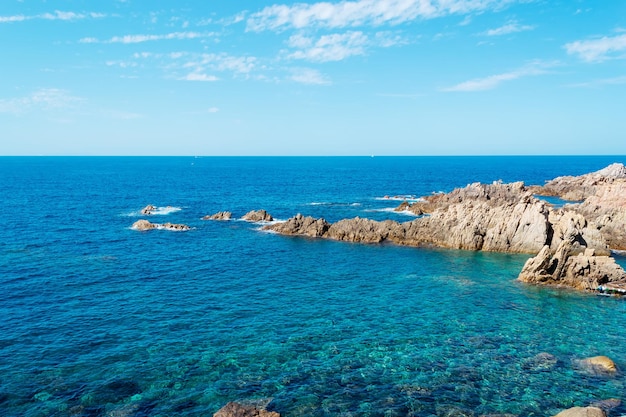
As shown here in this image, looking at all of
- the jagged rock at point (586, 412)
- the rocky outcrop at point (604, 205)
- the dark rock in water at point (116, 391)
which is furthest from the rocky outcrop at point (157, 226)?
the jagged rock at point (586, 412)

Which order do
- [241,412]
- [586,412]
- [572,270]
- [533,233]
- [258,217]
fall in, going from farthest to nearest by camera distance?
[258,217] < [533,233] < [572,270] < [241,412] < [586,412]

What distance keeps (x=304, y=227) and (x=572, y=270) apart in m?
46.6

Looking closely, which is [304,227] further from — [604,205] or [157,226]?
[604,205]

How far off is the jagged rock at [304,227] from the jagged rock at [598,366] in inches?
2116

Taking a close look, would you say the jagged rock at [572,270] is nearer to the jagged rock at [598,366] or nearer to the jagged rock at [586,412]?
the jagged rock at [598,366]

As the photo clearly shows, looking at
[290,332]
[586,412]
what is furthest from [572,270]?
[290,332]

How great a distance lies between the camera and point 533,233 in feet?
225

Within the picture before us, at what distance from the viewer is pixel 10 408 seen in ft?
92.4

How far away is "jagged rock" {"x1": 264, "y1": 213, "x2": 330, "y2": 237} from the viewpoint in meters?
84.0

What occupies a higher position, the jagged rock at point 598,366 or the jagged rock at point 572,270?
the jagged rock at point 572,270

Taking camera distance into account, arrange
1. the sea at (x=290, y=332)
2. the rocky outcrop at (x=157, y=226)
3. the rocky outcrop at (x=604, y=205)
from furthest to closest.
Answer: the rocky outcrop at (x=157, y=226), the rocky outcrop at (x=604, y=205), the sea at (x=290, y=332)

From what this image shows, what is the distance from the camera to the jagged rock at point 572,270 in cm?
5253

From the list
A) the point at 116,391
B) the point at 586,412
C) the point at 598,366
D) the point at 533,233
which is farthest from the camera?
the point at 533,233

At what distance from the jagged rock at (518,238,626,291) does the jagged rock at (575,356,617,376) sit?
20845 millimetres
